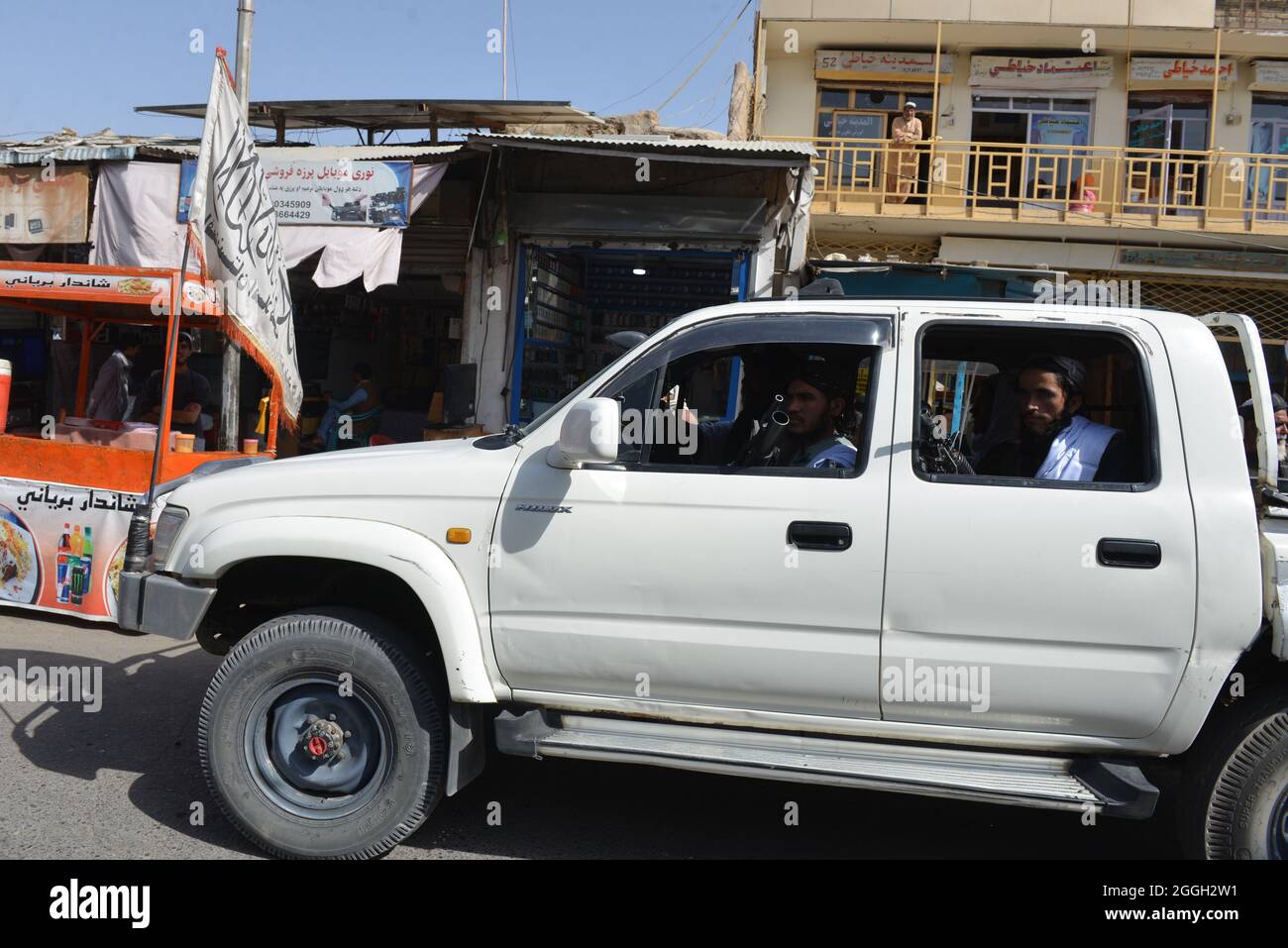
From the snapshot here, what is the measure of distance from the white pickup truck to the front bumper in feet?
0.04

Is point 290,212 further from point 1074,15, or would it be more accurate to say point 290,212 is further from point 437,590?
point 1074,15

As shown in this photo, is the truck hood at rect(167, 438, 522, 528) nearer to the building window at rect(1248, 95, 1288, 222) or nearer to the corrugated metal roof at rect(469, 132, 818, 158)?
the corrugated metal roof at rect(469, 132, 818, 158)

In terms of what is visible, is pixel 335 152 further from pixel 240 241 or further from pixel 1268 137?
pixel 1268 137

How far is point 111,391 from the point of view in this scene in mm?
8805

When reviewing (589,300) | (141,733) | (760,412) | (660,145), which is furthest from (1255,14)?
(141,733)

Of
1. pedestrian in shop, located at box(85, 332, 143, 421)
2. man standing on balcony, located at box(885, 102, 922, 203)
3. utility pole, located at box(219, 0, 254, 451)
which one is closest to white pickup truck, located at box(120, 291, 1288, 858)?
utility pole, located at box(219, 0, 254, 451)

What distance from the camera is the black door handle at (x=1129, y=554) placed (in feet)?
10.0

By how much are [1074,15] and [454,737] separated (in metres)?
16.8

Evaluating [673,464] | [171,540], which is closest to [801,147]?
[673,464]

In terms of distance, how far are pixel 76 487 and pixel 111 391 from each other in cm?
251

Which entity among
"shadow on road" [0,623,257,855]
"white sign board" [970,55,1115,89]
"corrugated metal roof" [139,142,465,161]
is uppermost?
"white sign board" [970,55,1115,89]

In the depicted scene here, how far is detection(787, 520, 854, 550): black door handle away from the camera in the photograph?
3.20m

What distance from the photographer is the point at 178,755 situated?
179 inches

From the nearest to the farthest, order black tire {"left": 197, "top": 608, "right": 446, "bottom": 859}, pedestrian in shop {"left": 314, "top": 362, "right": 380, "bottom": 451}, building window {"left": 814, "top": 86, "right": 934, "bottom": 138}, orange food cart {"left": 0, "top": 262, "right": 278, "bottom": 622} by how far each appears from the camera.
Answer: black tire {"left": 197, "top": 608, "right": 446, "bottom": 859}, orange food cart {"left": 0, "top": 262, "right": 278, "bottom": 622}, pedestrian in shop {"left": 314, "top": 362, "right": 380, "bottom": 451}, building window {"left": 814, "top": 86, "right": 934, "bottom": 138}
